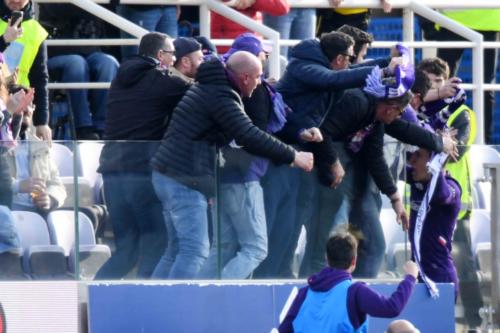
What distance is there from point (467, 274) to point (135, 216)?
8.97ft

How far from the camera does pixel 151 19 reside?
1502 centimetres

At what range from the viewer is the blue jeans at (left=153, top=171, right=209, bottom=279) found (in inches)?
467

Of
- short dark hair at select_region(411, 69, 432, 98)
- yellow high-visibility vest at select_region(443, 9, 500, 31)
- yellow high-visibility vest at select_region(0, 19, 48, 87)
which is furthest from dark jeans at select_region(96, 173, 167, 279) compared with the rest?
yellow high-visibility vest at select_region(443, 9, 500, 31)

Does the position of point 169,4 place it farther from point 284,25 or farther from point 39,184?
point 39,184

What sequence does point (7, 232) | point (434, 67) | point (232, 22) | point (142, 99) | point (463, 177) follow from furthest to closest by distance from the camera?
point (232, 22)
point (434, 67)
point (463, 177)
point (142, 99)
point (7, 232)

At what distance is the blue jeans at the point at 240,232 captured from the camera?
12.0 m

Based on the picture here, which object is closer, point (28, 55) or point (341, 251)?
point (341, 251)

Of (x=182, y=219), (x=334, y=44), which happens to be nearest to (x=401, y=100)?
(x=334, y=44)

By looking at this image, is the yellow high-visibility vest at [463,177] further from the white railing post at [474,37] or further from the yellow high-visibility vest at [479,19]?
the yellow high-visibility vest at [479,19]

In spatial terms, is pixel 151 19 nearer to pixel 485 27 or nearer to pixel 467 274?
pixel 485 27

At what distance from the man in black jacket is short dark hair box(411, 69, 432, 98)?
5.99ft

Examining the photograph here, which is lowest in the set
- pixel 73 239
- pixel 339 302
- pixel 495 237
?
pixel 339 302

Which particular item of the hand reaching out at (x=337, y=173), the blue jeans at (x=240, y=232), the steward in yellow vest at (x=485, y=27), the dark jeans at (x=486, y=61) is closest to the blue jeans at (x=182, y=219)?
the blue jeans at (x=240, y=232)

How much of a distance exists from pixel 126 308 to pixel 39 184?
1030 millimetres
